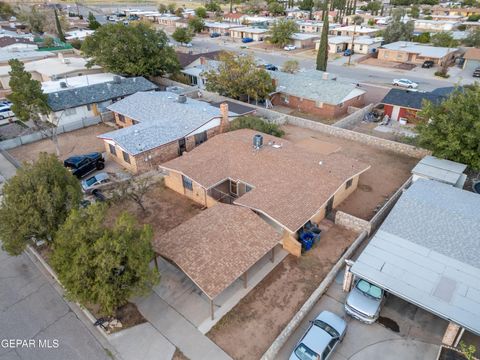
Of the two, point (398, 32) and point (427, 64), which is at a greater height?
point (398, 32)

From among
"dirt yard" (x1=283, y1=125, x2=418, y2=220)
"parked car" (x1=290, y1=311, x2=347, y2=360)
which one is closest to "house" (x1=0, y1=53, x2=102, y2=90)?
"dirt yard" (x1=283, y1=125, x2=418, y2=220)

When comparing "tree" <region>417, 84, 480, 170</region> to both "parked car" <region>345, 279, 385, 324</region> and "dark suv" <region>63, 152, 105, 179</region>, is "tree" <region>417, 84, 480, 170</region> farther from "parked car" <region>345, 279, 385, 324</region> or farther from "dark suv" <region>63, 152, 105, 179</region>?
"dark suv" <region>63, 152, 105, 179</region>

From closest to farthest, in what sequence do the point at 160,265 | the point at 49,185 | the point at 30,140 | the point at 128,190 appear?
the point at 49,185 → the point at 160,265 → the point at 128,190 → the point at 30,140

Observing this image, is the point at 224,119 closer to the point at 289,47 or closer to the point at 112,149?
the point at 112,149

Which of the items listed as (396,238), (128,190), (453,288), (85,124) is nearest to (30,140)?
(85,124)

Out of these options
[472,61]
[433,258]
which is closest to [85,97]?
[433,258]

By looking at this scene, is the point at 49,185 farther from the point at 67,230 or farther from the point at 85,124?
the point at 85,124
